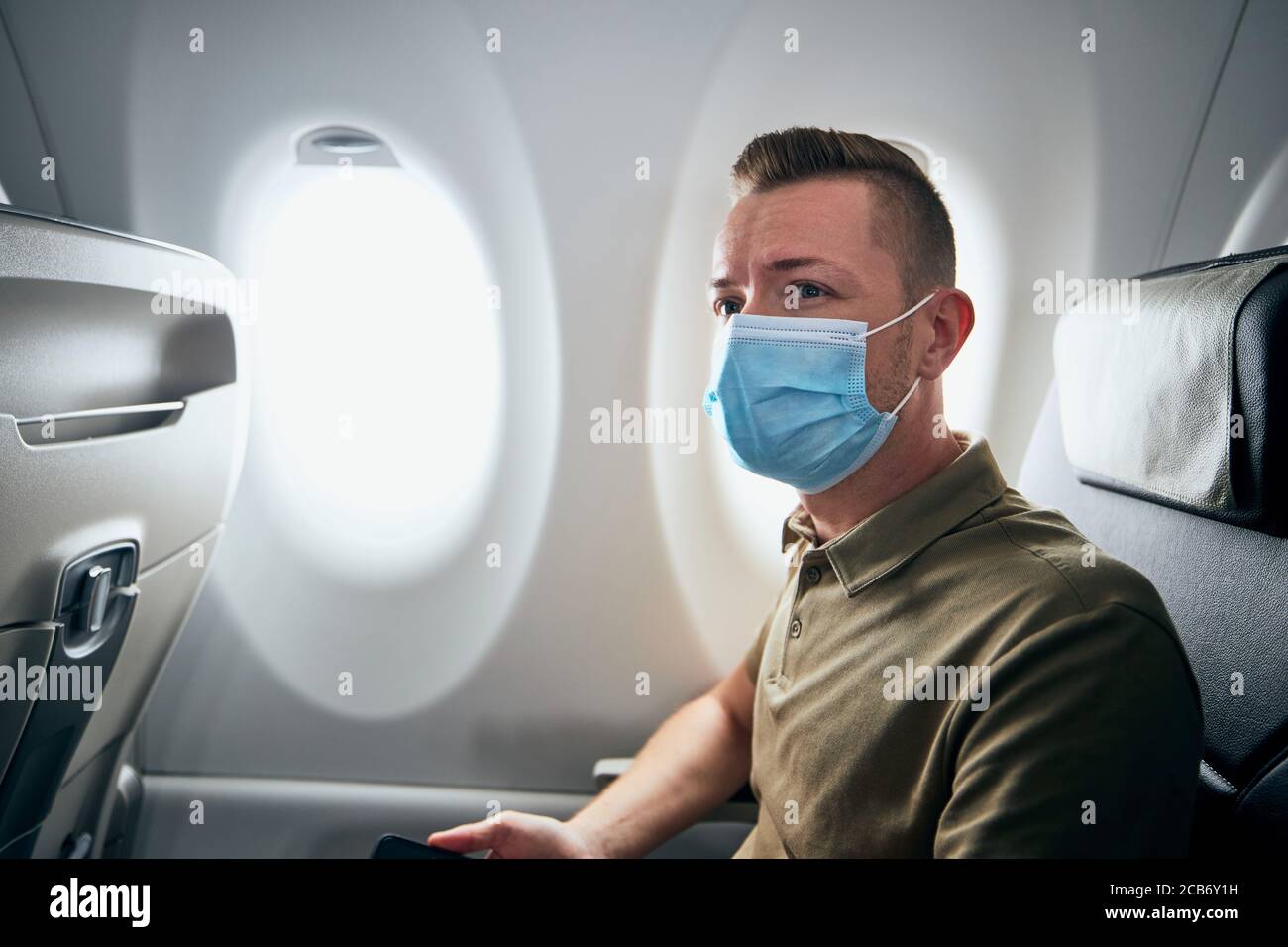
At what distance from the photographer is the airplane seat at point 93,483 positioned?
105 cm

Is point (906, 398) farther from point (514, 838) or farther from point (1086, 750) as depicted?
point (514, 838)

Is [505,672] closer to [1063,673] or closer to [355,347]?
[355,347]

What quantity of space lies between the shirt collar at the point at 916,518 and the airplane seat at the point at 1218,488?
242 millimetres

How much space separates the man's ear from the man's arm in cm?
72

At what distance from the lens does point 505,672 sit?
2.10 m

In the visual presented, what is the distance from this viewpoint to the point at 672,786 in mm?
1551

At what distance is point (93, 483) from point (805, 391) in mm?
1104

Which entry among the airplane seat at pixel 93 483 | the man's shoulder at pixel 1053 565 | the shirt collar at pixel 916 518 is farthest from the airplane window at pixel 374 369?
the man's shoulder at pixel 1053 565

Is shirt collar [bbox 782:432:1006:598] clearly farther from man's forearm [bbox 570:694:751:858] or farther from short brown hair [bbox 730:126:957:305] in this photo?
man's forearm [bbox 570:694:751:858]

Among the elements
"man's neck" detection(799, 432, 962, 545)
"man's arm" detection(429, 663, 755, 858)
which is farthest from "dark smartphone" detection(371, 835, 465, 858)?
"man's neck" detection(799, 432, 962, 545)

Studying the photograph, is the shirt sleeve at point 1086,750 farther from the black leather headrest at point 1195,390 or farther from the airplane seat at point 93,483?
the airplane seat at point 93,483

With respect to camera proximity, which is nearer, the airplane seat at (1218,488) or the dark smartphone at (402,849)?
the airplane seat at (1218,488)
